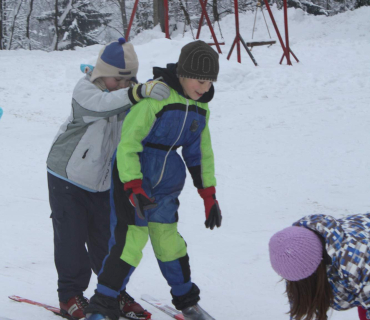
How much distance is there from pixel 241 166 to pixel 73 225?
11.9 feet

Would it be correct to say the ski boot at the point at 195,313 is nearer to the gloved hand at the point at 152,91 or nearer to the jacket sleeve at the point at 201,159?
the jacket sleeve at the point at 201,159

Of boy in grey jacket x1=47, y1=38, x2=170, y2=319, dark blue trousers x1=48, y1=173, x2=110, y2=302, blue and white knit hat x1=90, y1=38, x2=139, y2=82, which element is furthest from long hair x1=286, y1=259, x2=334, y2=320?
blue and white knit hat x1=90, y1=38, x2=139, y2=82

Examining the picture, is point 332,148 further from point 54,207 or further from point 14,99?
point 14,99

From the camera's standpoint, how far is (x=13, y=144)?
22.4ft

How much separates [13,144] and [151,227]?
4839 millimetres

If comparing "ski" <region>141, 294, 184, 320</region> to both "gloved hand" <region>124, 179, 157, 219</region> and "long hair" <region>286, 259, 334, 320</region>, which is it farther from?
"long hair" <region>286, 259, 334, 320</region>

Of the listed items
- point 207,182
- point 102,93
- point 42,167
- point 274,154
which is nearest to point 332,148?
point 274,154

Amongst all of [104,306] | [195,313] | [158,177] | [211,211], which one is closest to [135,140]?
[158,177]

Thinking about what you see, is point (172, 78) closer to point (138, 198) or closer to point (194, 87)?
point (194, 87)

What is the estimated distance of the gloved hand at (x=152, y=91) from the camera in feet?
7.68

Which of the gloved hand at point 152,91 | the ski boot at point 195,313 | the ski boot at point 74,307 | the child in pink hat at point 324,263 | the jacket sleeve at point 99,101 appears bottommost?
the ski boot at point 74,307

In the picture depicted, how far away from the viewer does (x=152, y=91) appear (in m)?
2.34

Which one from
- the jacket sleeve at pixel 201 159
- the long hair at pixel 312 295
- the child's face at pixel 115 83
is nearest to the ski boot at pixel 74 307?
the jacket sleeve at pixel 201 159

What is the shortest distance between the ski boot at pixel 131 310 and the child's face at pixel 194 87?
3.98 ft
